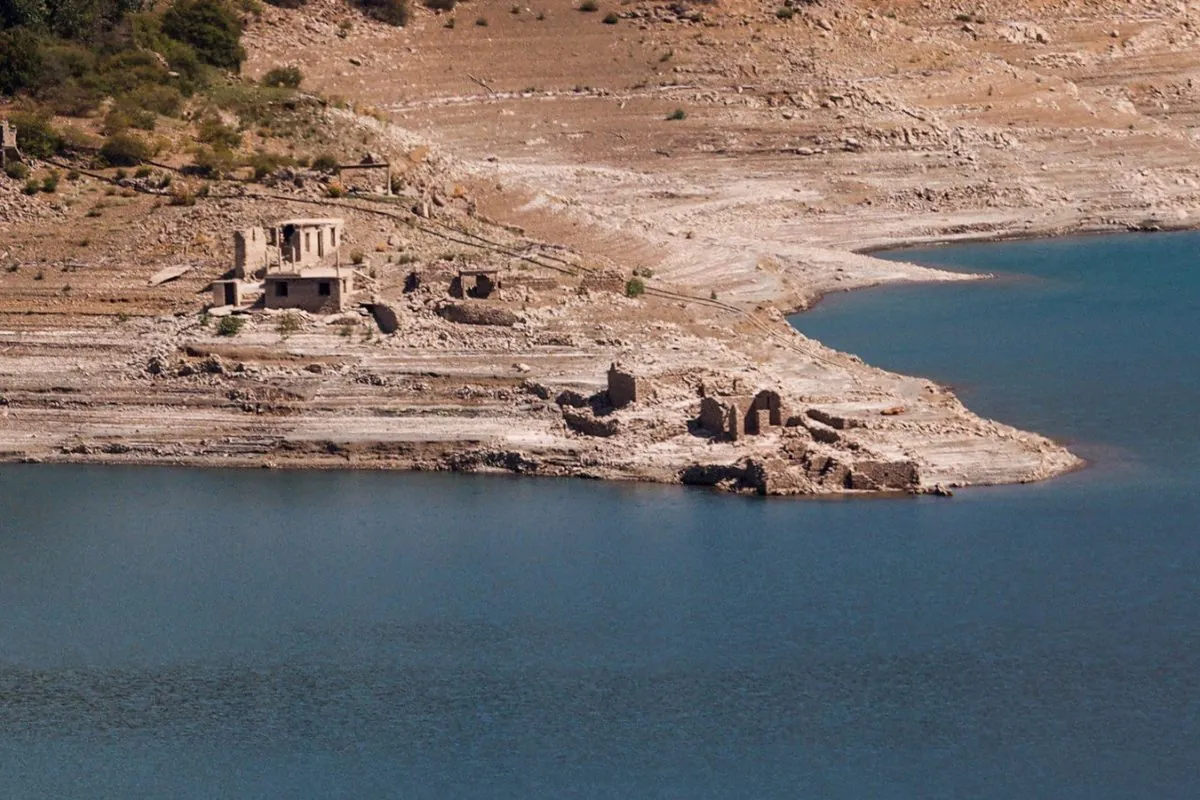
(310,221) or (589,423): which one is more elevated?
(310,221)

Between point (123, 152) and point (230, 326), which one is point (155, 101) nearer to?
point (123, 152)

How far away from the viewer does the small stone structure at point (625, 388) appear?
52.4 metres

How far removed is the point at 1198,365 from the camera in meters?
63.8

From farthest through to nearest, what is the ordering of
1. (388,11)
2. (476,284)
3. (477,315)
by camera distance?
(388,11)
(476,284)
(477,315)

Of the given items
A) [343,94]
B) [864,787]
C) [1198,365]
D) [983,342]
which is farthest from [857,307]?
[864,787]

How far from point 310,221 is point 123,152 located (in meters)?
5.77

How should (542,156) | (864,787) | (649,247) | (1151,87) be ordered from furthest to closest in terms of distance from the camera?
1. (1151,87)
2. (542,156)
3. (649,247)
4. (864,787)

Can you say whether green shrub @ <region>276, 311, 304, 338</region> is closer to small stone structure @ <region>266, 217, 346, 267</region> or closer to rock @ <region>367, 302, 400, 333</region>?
rock @ <region>367, 302, 400, 333</region>

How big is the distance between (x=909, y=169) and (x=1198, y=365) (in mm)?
26447

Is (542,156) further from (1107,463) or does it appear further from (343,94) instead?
(1107,463)

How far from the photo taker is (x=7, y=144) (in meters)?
61.4

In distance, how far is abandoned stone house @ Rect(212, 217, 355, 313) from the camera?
56.2 m

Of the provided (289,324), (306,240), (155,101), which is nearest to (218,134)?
(155,101)

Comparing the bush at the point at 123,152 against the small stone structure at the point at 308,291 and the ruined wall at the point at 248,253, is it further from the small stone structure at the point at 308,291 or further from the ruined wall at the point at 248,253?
the small stone structure at the point at 308,291
